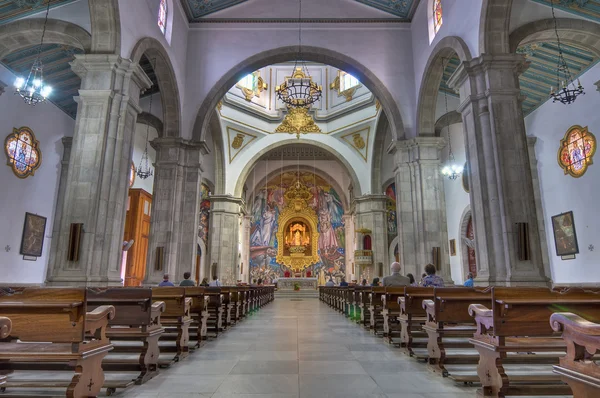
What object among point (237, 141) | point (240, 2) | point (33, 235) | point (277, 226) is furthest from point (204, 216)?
point (240, 2)

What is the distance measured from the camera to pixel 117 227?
7277 millimetres

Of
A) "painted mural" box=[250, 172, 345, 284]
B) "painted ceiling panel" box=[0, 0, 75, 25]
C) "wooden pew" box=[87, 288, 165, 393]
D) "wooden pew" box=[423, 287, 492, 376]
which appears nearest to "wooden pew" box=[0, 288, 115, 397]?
"wooden pew" box=[87, 288, 165, 393]

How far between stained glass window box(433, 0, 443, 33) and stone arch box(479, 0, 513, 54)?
113 inches

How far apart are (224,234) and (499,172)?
14563 millimetres

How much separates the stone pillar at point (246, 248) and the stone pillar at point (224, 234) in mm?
3735

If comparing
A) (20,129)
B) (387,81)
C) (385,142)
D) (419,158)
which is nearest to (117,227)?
(20,129)

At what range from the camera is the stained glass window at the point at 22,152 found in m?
10.8

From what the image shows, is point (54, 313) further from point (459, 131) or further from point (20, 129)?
point (459, 131)

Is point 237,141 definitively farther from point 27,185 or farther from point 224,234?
point 27,185

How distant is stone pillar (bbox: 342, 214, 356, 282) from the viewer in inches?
914

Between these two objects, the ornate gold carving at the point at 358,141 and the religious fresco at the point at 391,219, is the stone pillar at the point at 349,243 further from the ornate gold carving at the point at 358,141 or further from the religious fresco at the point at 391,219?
the ornate gold carving at the point at 358,141

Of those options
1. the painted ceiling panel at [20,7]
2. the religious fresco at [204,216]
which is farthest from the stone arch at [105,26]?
the religious fresco at [204,216]

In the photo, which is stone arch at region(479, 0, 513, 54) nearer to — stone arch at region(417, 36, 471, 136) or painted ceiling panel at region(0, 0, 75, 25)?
stone arch at region(417, 36, 471, 136)

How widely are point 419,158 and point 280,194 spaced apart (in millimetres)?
16246
